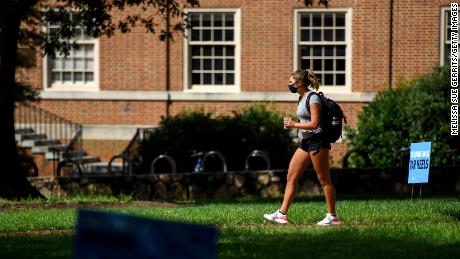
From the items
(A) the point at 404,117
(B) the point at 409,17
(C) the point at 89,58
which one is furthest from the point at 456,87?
(C) the point at 89,58

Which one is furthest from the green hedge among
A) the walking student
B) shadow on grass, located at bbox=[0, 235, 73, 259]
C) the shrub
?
shadow on grass, located at bbox=[0, 235, 73, 259]

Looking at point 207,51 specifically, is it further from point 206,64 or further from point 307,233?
point 307,233

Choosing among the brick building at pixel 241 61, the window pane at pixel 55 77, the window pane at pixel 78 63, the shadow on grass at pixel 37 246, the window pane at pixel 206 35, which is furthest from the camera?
the window pane at pixel 55 77

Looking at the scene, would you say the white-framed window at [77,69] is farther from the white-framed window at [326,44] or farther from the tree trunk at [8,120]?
the tree trunk at [8,120]

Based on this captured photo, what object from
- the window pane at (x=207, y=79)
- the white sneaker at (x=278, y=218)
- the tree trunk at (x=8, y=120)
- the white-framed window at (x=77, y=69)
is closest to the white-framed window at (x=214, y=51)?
the window pane at (x=207, y=79)

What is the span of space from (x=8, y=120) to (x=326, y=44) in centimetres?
1072

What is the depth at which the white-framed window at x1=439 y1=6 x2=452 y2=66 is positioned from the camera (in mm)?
26625

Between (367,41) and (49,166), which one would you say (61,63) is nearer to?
(49,166)

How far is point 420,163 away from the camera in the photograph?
550 inches

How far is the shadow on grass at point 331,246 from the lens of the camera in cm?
875

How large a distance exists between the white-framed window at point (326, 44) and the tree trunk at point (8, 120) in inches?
396

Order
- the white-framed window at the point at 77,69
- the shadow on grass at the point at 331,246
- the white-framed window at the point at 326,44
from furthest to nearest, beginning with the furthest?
1. the white-framed window at the point at 77,69
2. the white-framed window at the point at 326,44
3. the shadow on grass at the point at 331,246

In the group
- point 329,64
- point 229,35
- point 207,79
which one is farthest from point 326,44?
point 207,79

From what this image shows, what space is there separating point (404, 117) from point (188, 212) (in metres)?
11.8
